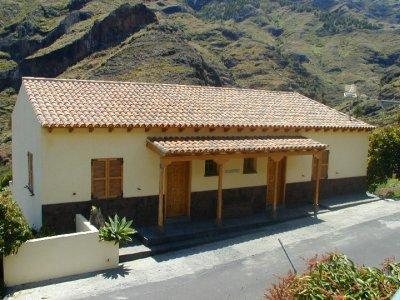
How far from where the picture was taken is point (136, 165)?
13875 mm

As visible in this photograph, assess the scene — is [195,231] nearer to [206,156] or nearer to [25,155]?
[206,156]

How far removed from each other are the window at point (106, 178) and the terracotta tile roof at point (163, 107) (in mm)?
1203

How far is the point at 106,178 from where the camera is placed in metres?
13.5

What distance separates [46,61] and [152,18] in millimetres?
18742

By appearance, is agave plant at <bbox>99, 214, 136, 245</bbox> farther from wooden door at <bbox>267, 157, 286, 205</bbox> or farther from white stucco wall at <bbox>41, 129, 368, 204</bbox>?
wooden door at <bbox>267, 157, 286, 205</bbox>

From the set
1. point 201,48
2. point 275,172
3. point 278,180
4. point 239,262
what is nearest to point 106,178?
point 239,262

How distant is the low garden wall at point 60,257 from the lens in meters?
10.5

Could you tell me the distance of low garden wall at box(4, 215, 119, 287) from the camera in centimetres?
1045

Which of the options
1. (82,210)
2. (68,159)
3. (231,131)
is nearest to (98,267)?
(82,210)

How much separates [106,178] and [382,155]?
46.2 ft

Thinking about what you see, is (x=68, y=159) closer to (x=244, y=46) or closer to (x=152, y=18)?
(x=152, y=18)

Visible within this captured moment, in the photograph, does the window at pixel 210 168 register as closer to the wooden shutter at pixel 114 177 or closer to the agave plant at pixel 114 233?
the wooden shutter at pixel 114 177

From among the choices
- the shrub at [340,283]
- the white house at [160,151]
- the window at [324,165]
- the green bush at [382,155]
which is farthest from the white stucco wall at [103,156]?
the shrub at [340,283]

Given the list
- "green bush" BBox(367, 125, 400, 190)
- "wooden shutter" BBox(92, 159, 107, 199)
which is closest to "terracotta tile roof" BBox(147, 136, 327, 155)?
"wooden shutter" BBox(92, 159, 107, 199)
